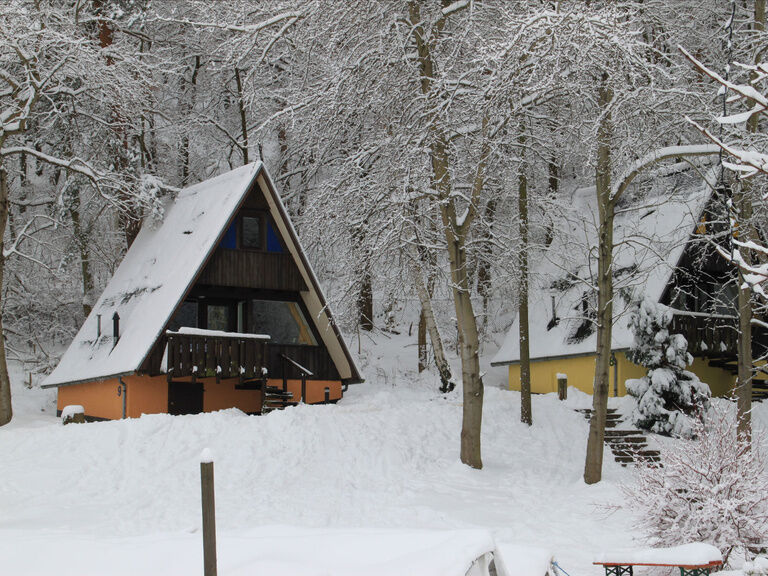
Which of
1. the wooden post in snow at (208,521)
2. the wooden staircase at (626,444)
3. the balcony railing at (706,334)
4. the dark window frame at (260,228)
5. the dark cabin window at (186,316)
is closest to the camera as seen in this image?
the wooden post in snow at (208,521)

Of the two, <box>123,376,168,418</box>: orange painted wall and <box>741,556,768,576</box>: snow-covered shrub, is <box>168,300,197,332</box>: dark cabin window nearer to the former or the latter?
<box>123,376,168,418</box>: orange painted wall

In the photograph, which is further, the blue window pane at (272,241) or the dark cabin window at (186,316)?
the blue window pane at (272,241)

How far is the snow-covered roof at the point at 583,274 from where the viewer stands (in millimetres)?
22719

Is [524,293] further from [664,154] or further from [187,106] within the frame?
[187,106]

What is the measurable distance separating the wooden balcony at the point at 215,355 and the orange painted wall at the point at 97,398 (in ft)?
4.83

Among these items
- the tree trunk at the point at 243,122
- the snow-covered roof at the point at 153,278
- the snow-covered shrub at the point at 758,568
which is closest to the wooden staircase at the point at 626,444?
the snow-covered shrub at the point at 758,568

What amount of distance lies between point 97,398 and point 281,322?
16.0ft

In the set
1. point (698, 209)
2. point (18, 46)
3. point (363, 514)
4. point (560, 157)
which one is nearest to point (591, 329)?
point (698, 209)

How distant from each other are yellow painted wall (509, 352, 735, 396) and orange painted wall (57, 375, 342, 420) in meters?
6.80

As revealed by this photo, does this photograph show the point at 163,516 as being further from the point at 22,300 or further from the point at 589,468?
the point at 22,300

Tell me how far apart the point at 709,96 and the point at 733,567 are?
8653mm

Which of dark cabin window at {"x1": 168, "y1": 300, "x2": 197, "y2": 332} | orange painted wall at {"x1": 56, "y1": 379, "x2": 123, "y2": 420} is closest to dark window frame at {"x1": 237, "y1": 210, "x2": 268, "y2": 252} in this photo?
dark cabin window at {"x1": 168, "y1": 300, "x2": 197, "y2": 332}

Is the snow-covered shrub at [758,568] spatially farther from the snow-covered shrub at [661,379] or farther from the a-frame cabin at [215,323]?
the a-frame cabin at [215,323]

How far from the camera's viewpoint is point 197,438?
15.8 m
